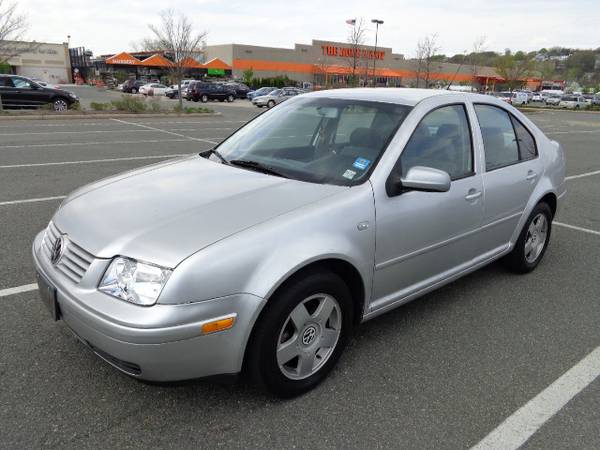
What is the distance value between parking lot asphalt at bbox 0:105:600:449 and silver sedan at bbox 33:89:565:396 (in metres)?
0.28

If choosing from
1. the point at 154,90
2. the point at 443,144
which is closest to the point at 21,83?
the point at 443,144

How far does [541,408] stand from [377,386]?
0.87 meters

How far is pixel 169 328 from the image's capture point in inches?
82.1

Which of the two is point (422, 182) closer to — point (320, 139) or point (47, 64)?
point (320, 139)

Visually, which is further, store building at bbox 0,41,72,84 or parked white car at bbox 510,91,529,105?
store building at bbox 0,41,72,84

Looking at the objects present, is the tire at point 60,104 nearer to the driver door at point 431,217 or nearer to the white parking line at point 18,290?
the white parking line at point 18,290

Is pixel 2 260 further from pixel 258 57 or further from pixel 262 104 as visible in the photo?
pixel 258 57

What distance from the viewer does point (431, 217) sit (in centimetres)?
311

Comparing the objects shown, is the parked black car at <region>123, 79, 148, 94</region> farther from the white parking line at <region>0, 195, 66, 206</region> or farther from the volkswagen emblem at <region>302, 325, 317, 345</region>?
the volkswagen emblem at <region>302, 325, 317, 345</region>

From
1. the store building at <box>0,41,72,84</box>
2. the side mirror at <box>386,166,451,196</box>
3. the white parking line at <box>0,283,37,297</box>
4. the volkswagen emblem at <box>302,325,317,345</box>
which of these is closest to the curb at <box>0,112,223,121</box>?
the white parking line at <box>0,283,37,297</box>

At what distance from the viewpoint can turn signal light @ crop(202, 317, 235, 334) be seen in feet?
7.08

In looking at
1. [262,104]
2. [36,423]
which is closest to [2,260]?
[36,423]

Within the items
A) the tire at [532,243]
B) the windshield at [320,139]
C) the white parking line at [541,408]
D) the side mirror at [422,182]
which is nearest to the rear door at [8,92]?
the windshield at [320,139]

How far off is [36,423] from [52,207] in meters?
4.18
